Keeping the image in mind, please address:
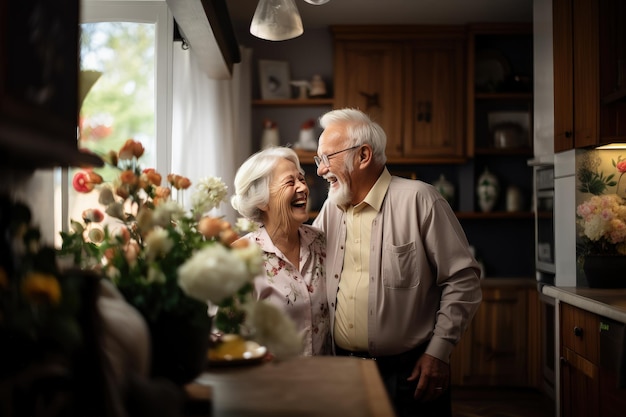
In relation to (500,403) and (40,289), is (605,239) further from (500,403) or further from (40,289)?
(40,289)

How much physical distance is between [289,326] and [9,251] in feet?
1.53

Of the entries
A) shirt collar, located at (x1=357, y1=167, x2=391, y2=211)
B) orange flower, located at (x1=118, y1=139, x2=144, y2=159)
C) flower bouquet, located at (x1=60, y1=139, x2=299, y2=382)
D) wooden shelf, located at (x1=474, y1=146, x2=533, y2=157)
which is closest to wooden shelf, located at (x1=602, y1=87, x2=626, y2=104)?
shirt collar, located at (x1=357, y1=167, x2=391, y2=211)

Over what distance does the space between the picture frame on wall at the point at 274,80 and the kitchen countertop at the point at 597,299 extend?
9.21ft

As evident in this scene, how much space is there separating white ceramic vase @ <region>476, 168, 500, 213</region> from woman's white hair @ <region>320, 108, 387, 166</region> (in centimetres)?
291

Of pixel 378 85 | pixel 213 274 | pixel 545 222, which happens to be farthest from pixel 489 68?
pixel 213 274

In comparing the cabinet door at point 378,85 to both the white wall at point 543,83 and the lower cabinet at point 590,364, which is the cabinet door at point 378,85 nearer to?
the white wall at point 543,83

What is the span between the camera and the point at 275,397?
4.24ft

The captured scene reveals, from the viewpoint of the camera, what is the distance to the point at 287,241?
2637 mm

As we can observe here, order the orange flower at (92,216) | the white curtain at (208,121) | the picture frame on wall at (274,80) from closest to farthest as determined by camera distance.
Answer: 1. the orange flower at (92,216)
2. the white curtain at (208,121)
3. the picture frame on wall at (274,80)

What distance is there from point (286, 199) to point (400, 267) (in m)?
0.52

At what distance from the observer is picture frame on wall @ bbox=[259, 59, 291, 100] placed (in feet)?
18.2

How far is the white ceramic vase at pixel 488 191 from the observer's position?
216 inches

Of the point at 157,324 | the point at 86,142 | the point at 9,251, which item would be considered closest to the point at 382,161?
the point at 86,142

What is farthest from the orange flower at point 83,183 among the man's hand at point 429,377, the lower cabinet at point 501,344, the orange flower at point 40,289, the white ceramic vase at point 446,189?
the white ceramic vase at point 446,189
